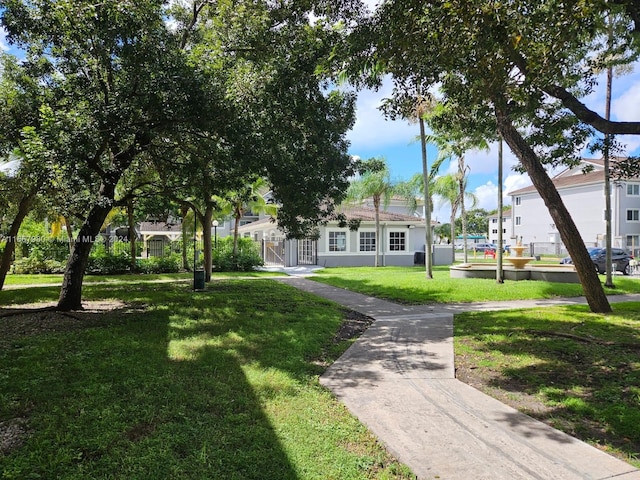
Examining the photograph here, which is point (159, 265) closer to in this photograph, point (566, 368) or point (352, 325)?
point (352, 325)

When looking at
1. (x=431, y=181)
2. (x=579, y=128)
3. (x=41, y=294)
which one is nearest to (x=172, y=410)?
(x=579, y=128)

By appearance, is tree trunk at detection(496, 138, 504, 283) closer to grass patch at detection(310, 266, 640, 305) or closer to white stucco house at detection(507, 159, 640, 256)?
grass patch at detection(310, 266, 640, 305)

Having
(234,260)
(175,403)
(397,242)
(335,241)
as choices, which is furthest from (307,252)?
(175,403)

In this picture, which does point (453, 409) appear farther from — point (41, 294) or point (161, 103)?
point (41, 294)

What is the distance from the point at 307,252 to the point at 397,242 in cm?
610

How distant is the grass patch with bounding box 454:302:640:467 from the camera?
156 inches

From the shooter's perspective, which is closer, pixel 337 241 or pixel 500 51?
pixel 500 51

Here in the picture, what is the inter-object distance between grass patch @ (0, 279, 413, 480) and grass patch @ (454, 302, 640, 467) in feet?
6.54

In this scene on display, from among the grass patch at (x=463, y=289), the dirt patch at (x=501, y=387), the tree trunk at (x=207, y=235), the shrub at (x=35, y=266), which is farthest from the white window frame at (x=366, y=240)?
the dirt patch at (x=501, y=387)

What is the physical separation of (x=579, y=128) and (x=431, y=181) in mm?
17369

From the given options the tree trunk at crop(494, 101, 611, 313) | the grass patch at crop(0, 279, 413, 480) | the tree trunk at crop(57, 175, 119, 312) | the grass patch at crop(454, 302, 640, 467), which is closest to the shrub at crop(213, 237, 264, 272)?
the tree trunk at crop(57, 175, 119, 312)

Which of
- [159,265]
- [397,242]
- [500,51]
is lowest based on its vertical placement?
[159,265]

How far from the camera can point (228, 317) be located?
8.69 metres

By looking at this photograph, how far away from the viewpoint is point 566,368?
5633 millimetres
